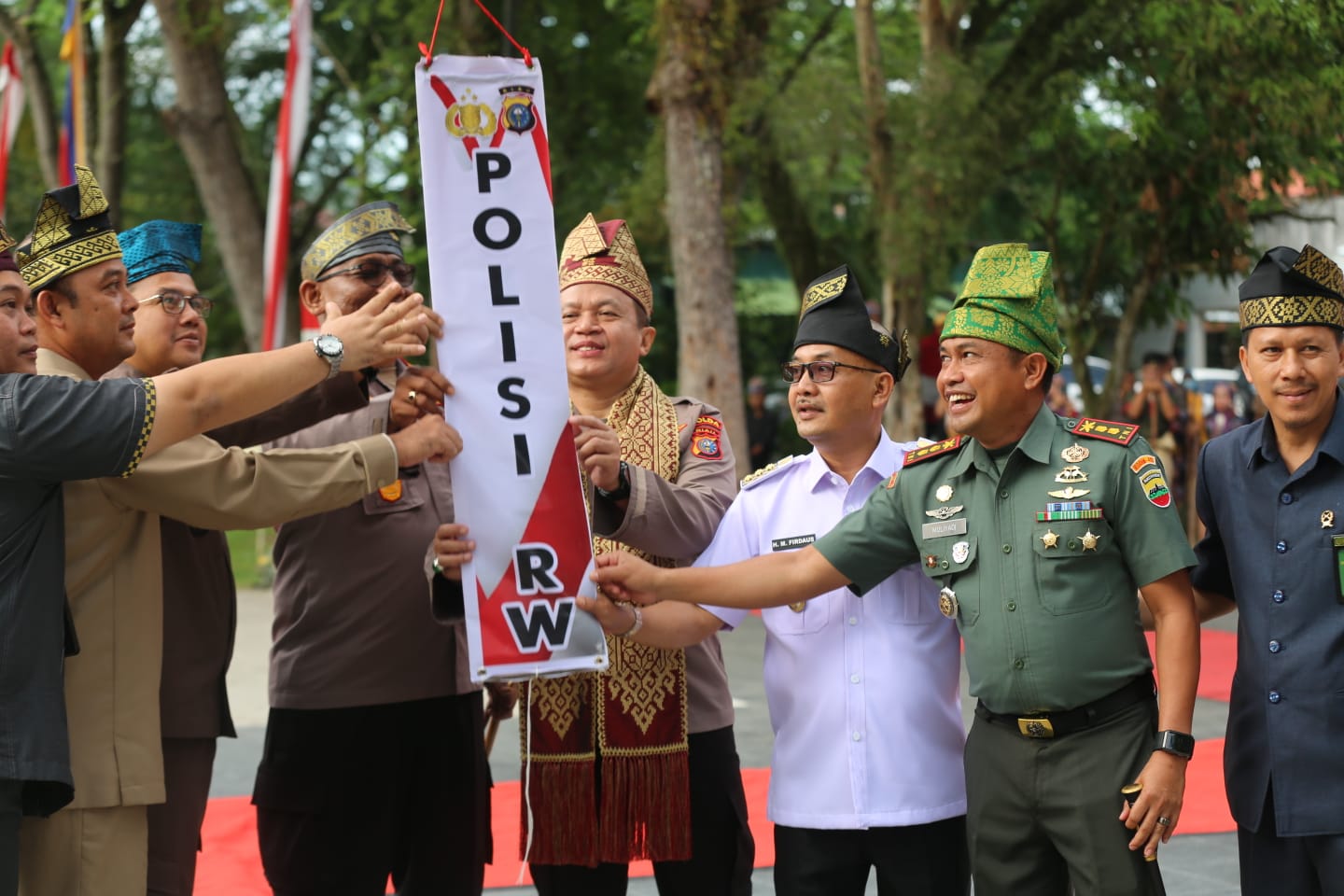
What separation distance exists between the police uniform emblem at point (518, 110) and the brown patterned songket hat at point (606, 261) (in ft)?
1.51

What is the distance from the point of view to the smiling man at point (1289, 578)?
10.8 ft

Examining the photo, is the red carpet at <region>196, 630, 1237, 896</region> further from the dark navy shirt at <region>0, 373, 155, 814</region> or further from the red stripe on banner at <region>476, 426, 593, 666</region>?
the dark navy shirt at <region>0, 373, 155, 814</region>

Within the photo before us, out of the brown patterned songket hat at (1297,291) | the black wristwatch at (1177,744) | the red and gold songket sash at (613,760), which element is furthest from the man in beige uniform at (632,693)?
the brown patterned songket hat at (1297,291)

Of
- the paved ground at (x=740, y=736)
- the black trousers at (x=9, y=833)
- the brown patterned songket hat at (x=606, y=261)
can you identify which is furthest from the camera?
the paved ground at (x=740, y=736)

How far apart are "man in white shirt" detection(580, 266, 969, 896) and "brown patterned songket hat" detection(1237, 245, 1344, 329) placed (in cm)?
89

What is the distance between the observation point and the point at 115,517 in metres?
3.33

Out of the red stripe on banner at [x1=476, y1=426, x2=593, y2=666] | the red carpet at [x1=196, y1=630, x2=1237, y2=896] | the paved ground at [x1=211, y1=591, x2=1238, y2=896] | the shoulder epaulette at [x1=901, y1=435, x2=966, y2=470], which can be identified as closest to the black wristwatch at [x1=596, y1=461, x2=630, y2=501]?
the red stripe on banner at [x1=476, y1=426, x2=593, y2=666]

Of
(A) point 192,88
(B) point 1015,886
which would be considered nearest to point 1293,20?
(B) point 1015,886

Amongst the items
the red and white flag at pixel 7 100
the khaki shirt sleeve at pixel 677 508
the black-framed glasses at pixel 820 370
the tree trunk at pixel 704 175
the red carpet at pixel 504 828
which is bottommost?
the red carpet at pixel 504 828

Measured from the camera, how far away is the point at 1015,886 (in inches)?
130

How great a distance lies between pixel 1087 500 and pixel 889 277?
31.8 feet

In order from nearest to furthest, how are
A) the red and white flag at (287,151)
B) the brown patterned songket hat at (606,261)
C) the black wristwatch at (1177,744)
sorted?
the black wristwatch at (1177,744), the brown patterned songket hat at (606,261), the red and white flag at (287,151)

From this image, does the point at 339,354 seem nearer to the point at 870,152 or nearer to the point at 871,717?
the point at 871,717

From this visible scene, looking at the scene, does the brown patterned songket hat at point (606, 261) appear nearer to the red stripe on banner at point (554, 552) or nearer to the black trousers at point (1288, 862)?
the red stripe on banner at point (554, 552)
